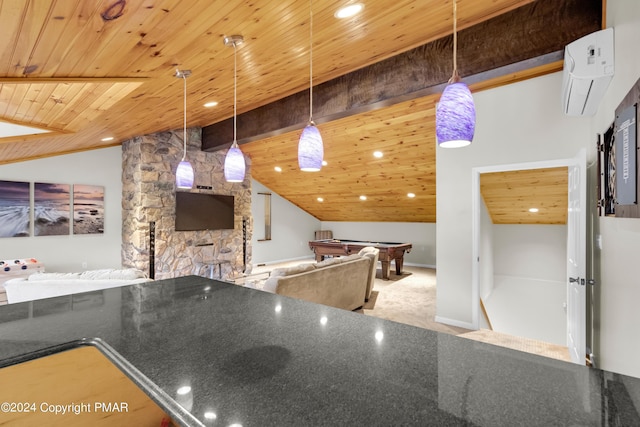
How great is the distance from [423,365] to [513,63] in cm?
255

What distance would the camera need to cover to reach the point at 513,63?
2459mm

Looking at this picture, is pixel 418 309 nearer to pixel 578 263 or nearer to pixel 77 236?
pixel 578 263

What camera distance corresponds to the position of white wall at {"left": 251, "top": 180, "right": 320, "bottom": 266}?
29.0 feet

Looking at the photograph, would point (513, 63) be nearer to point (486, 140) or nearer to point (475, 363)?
point (486, 140)

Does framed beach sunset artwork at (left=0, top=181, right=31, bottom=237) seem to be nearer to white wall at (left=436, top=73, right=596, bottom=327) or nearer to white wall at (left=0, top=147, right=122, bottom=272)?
white wall at (left=0, top=147, right=122, bottom=272)

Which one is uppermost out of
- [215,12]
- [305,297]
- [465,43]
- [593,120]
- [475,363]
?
[465,43]

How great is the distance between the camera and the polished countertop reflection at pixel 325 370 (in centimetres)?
69

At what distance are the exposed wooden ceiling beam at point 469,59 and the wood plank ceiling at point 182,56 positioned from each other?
0.03 meters

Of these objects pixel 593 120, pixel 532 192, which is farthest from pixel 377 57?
pixel 532 192

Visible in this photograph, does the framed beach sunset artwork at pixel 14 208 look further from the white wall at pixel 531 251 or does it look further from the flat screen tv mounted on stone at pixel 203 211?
the white wall at pixel 531 251

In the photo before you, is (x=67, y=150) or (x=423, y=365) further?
(x=67, y=150)

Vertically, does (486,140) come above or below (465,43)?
below

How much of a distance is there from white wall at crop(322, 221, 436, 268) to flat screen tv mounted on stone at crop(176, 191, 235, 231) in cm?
454

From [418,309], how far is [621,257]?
10.2 feet
